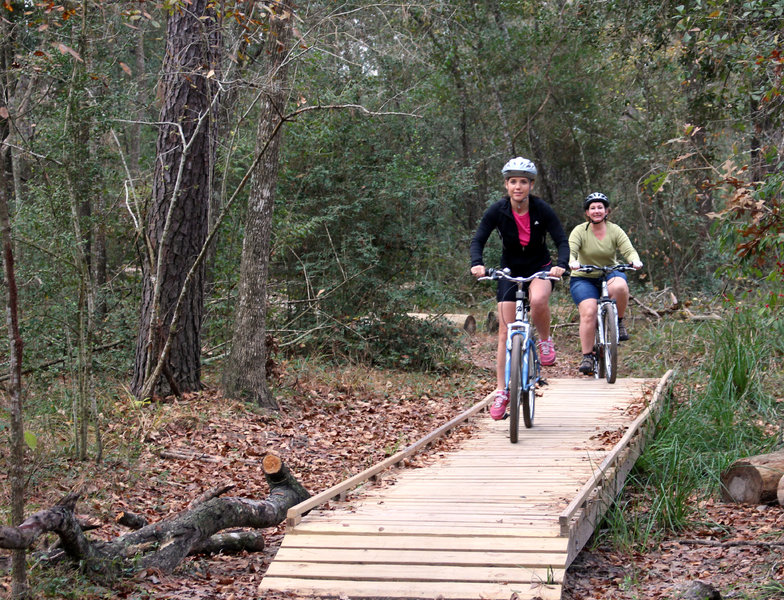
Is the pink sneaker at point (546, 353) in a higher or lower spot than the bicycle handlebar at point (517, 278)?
lower

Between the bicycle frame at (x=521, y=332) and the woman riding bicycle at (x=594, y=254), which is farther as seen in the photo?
the woman riding bicycle at (x=594, y=254)

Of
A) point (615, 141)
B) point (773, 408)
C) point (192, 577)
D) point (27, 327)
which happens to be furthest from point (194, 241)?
point (615, 141)

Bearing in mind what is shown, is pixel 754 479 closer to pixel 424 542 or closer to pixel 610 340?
pixel 424 542

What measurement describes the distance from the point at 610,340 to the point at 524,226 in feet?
9.98

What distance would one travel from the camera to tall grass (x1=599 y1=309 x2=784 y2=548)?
6.15 metres

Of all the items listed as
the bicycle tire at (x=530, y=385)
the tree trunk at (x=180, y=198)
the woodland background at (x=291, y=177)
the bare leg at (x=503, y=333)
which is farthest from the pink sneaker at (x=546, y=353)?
the tree trunk at (x=180, y=198)

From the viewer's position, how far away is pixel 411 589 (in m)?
4.34

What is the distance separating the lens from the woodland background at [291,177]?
7250 millimetres

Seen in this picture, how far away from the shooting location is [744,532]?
590 cm

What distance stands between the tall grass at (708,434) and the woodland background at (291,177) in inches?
14.6

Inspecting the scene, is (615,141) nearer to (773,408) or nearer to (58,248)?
(773,408)

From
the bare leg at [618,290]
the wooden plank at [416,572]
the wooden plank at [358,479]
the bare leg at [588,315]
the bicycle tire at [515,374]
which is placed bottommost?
the wooden plank at [416,572]

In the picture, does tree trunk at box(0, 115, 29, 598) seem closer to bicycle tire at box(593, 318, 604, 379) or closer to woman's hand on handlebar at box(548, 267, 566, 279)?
woman's hand on handlebar at box(548, 267, 566, 279)

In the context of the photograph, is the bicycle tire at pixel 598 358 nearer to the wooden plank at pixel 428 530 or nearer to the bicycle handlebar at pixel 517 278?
the bicycle handlebar at pixel 517 278
